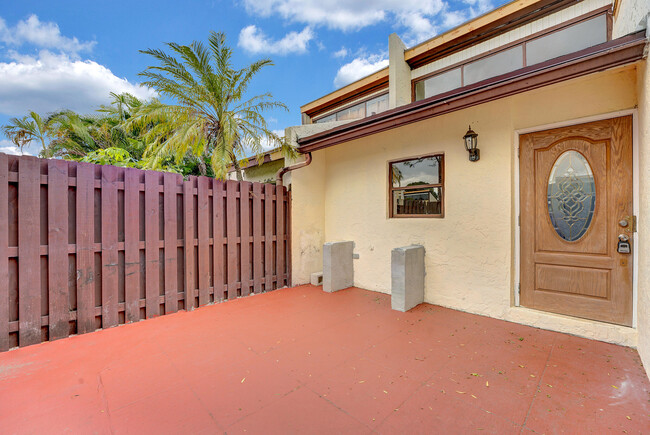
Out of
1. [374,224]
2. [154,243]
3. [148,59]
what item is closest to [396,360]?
[374,224]

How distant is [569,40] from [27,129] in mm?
15407

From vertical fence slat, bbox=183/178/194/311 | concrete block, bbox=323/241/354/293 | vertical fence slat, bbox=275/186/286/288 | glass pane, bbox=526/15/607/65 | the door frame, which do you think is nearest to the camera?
the door frame

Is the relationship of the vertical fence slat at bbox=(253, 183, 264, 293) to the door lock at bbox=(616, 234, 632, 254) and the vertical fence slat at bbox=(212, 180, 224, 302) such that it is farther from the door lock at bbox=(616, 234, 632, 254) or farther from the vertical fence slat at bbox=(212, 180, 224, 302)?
the door lock at bbox=(616, 234, 632, 254)

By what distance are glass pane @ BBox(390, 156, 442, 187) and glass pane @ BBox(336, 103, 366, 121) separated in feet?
13.1

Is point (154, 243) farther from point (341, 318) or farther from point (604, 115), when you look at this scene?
point (604, 115)

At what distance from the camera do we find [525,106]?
3.63 m

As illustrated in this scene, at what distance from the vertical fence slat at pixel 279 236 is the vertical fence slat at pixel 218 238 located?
116 cm

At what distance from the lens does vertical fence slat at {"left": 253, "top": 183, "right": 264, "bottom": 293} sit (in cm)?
514

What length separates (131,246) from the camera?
378 centimetres

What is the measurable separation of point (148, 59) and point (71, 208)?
3165mm

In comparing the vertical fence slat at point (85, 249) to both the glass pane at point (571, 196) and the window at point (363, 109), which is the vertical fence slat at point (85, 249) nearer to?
the glass pane at point (571, 196)

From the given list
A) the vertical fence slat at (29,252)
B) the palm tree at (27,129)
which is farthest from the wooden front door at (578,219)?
the palm tree at (27,129)

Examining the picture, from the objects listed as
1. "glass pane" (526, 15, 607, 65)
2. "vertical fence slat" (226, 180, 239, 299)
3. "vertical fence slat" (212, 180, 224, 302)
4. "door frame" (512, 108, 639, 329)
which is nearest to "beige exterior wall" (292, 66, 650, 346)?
"door frame" (512, 108, 639, 329)

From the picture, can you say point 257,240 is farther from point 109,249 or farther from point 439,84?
point 439,84
